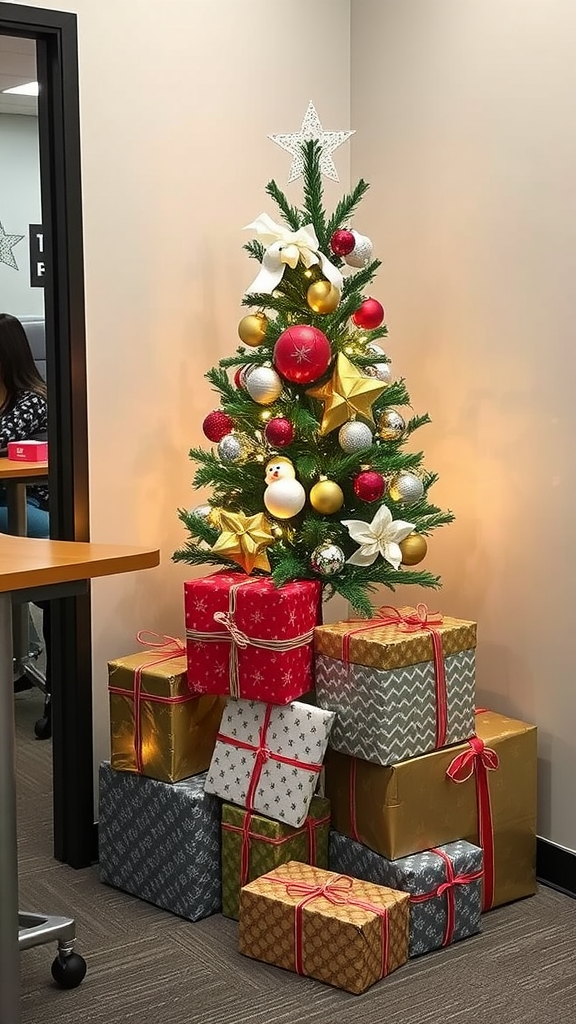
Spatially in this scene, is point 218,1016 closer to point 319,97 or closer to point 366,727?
point 366,727

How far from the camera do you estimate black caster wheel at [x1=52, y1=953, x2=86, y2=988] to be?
240cm

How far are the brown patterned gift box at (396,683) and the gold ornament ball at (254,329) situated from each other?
0.68 metres

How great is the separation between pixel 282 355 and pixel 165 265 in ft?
2.09

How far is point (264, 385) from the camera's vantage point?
2.65 m

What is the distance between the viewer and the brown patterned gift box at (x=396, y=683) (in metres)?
2.54

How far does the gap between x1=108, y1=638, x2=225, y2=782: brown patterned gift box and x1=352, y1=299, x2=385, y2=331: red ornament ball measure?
902mm

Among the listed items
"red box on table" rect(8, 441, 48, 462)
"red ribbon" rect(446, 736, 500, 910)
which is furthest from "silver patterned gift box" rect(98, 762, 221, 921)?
"red box on table" rect(8, 441, 48, 462)

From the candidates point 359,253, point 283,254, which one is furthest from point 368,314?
point 283,254

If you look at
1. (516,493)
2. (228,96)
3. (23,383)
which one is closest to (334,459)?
(516,493)

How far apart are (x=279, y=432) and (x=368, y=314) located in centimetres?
37

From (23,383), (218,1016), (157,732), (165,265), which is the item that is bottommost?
(218,1016)

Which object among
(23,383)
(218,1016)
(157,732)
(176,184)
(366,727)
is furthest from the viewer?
(23,383)

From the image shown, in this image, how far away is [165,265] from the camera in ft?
10.1

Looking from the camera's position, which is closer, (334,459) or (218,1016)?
Result: (218,1016)
